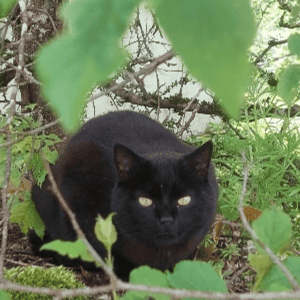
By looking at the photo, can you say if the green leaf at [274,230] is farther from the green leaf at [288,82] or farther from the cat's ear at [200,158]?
the cat's ear at [200,158]

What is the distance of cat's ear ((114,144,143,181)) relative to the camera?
117cm

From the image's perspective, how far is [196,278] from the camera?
0.42 metres

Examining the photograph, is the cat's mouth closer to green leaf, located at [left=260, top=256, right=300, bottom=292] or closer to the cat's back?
the cat's back

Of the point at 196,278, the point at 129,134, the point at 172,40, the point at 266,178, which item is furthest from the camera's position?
the point at 266,178

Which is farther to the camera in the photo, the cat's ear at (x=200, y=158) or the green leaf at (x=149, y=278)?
the cat's ear at (x=200, y=158)

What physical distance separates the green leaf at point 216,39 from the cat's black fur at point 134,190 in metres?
0.97

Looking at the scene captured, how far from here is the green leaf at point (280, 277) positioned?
17.3 inches

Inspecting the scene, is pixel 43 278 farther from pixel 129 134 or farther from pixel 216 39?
pixel 216 39

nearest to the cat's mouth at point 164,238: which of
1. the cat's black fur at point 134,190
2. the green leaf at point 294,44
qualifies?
the cat's black fur at point 134,190

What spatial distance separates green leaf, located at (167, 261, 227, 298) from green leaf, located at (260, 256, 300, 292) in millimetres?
76

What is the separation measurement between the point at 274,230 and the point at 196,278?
147 mm

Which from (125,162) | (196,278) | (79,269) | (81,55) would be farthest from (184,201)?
(81,55)

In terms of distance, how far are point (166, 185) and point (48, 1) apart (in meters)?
1.10

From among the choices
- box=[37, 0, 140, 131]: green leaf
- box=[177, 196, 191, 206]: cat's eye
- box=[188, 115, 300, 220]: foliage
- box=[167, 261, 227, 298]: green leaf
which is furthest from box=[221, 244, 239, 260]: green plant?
box=[37, 0, 140, 131]: green leaf
